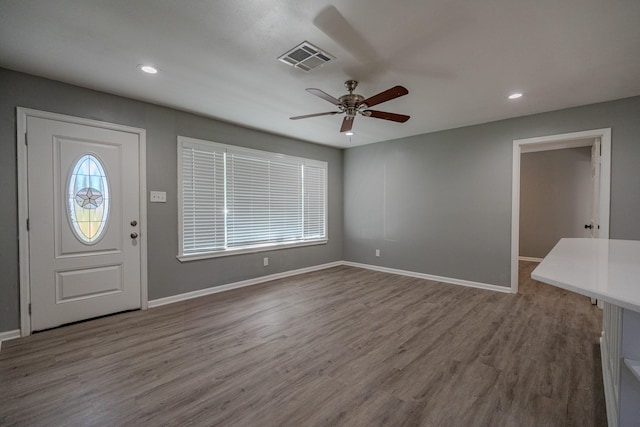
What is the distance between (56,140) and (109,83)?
80 centimetres

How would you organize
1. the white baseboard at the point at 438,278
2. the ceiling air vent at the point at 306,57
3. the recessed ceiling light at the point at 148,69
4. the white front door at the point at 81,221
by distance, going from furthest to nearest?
the white baseboard at the point at 438,278
the white front door at the point at 81,221
the recessed ceiling light at the point at 148,69
the ceiling air vent at the point at 306,57

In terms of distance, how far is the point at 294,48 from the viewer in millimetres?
2223

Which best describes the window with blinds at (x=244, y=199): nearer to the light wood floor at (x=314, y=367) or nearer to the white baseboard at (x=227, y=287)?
the white baseboard at (x=227, y=287)

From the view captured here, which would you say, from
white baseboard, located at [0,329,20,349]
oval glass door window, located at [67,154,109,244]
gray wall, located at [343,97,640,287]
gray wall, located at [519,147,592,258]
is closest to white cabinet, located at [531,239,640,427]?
gray wall, located at [343,97,640,287]

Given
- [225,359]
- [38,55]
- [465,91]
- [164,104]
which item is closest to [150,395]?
[225,359]

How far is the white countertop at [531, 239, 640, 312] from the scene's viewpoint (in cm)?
88

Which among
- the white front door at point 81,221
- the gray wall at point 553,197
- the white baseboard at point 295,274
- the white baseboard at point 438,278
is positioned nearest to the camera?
the white front door at point 81,221

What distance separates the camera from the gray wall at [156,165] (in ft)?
8.55

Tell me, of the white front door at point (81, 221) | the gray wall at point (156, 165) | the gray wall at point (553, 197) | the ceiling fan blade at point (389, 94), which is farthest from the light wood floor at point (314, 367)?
the gray wall at point (553, 197)

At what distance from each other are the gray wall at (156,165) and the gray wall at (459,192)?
1281mm

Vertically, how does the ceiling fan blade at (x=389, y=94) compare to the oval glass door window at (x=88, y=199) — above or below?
above

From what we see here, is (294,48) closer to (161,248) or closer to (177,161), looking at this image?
(177,161)

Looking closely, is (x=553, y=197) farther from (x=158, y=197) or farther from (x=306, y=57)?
(x=158, y=197)

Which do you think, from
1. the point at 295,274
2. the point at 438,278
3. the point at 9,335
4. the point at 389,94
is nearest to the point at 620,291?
the point at 389,94
